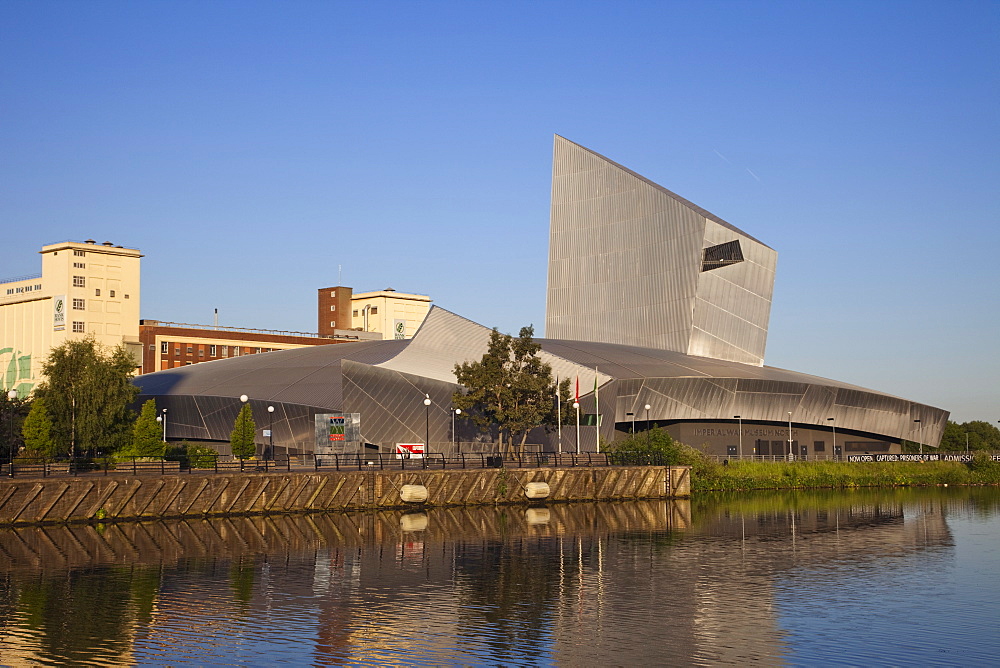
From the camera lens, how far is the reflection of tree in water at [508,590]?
22750 millimetres

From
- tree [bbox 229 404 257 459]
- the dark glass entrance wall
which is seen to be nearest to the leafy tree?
tree [bbox 229 404 257 459]

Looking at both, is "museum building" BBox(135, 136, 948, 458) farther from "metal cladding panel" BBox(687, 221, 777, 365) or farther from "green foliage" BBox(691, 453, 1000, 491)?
"green foliage" BBox(691, 453, 1000, 491)

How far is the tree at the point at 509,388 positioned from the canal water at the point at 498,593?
50.9 ft

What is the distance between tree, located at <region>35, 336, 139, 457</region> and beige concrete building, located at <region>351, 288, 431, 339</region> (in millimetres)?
124564

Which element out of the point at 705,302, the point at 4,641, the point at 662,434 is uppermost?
the point at 705,302

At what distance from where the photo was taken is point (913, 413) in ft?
294

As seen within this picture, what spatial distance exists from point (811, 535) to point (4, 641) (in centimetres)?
2918

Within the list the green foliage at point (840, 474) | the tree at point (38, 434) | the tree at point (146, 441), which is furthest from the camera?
the green foliage at point (840, 474)

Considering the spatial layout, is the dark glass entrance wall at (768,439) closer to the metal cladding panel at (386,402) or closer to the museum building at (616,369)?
the museum building at (616,369)

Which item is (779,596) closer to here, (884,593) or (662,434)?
(884,593)

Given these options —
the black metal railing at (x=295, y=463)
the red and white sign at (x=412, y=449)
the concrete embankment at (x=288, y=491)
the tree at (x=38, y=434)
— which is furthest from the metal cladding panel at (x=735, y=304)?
the tree at (x=38, y=434)

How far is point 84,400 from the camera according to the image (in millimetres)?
60781

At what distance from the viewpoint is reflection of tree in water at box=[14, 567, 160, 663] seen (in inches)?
835

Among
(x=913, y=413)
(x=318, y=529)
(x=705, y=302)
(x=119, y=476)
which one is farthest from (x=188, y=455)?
(x=913, y=413)
